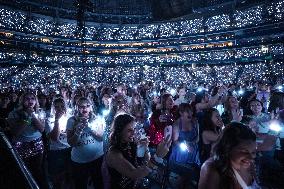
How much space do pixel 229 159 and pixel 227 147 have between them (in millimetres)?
104

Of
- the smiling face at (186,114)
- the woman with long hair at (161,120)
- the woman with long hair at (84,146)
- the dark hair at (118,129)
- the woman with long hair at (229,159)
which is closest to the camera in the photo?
the woman with long hair at (229,159)

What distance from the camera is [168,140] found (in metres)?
5.56

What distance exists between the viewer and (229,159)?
104 inches

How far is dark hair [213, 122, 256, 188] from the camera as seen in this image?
257cm

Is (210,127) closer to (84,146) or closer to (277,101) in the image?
(84,146)

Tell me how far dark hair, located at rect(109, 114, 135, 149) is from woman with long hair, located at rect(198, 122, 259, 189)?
140 cm

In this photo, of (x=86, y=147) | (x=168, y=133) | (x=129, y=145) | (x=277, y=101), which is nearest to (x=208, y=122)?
(x=168, y=133)

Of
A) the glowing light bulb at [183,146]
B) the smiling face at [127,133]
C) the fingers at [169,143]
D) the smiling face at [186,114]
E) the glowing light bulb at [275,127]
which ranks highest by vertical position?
the smiling face at [186,114]

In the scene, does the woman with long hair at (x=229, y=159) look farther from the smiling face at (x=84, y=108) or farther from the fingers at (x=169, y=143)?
the smiling face at (x=84, y=108)

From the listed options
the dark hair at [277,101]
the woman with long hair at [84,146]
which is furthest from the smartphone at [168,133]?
the dark hair at [277,101]

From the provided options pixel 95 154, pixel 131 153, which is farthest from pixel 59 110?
pixel 131 153

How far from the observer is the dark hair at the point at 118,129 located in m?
3.81

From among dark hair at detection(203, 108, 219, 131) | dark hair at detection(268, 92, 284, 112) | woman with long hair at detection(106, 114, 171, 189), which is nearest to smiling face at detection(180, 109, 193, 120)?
dark hair at detection(203, 108, 219, 131)

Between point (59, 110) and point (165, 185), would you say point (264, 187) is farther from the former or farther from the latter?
point (59, 110)
